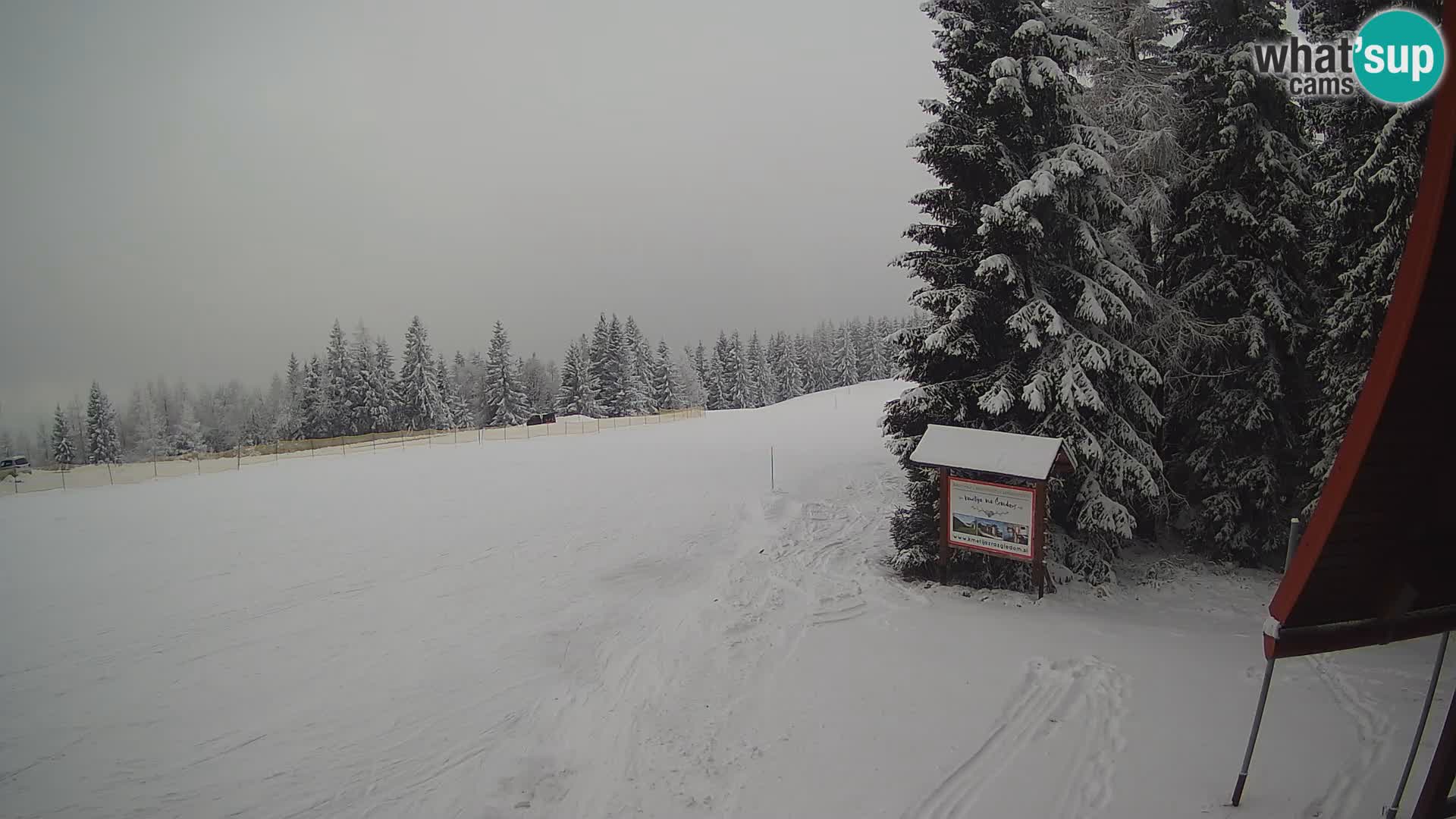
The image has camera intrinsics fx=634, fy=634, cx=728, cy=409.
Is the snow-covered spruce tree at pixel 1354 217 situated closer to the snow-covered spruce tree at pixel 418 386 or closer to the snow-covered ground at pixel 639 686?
the snow-covered ground at pixel 639 686

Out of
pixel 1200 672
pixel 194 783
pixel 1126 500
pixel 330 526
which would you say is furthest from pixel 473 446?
pixel 1200 672

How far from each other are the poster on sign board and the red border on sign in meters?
0.01

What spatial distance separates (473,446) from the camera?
32094 millimetres

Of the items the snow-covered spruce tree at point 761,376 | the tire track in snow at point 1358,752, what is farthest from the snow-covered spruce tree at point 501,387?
the tire track in snow at point 1358,752

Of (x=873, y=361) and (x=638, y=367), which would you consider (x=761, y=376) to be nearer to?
(x=873, y=361)

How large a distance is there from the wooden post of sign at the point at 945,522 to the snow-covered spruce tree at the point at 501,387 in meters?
58.3

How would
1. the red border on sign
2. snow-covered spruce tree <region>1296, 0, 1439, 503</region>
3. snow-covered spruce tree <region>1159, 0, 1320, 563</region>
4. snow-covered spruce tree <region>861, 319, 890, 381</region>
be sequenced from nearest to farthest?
snow-covered spruce tree <region>1296, 0, 1439, 503</region> → the red border on sign → snow-covered spruce tree <region>1159, 0, 1320, 563</region> → snow-covered spruce tree <region>861, 319, 890, 381</region>

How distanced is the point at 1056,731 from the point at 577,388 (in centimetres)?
6409

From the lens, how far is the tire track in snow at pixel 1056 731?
18.6ft

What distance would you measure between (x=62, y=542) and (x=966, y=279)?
21957mm

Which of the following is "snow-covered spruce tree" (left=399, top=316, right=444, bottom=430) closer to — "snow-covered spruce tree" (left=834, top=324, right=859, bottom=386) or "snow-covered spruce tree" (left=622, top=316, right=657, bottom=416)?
"snow-covered spruce tree" (left=622, top=316, right=657, bottom=416)

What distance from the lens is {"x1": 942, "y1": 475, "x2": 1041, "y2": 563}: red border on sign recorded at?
33.7 feet

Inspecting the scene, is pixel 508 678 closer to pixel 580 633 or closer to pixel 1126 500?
pixel 580 633

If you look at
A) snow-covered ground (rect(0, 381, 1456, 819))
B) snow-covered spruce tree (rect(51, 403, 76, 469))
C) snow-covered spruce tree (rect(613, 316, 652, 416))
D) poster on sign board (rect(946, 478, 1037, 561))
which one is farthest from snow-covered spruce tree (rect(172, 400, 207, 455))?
poster on sign board (rect(946, 478, 1037, 561))
